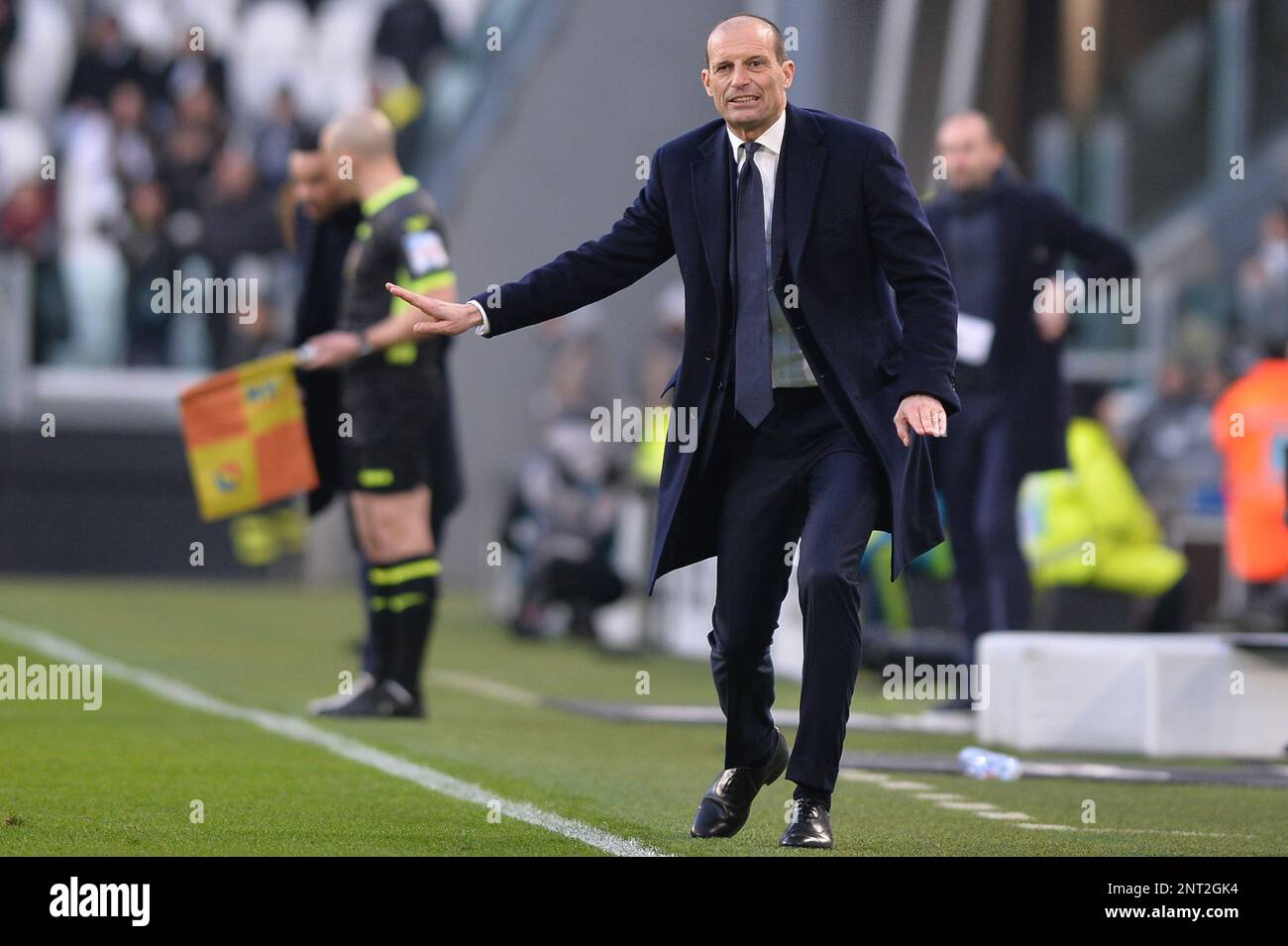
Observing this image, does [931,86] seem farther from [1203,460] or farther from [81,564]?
[81,564]

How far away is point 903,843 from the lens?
6.19m

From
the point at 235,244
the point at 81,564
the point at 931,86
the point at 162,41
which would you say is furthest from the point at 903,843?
the point at 162,41

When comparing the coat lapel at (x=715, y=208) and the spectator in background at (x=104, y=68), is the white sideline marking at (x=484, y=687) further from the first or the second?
the spectator in background at (x=104, y=68)

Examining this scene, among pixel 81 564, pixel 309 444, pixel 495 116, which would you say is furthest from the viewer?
pixel 495 116

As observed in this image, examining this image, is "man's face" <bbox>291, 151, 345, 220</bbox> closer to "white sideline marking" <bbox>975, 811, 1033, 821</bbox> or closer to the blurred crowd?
"white sideline marking" <bbox>975, 811, 1033, 821</bbox>

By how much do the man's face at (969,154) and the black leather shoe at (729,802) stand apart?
4269 mm

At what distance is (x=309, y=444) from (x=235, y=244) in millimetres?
11232

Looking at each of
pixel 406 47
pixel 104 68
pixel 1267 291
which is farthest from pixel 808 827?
pixel 104 68

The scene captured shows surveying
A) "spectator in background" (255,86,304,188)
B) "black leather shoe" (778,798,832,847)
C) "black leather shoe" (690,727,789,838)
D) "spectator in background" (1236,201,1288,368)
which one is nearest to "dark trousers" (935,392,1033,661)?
"black leather shoe" (690,727,789,838)

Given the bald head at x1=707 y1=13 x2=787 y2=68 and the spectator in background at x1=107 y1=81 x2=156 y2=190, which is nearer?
the bald head at x1=707 y1=13 x2=787 y2=68

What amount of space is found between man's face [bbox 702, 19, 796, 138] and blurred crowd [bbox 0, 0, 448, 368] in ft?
46.5

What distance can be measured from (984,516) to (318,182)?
2.98 meters

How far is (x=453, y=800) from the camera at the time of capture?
702cm

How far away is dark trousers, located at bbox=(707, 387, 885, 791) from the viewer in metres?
6.06
